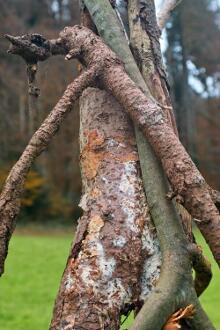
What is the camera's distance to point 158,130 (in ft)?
7.92

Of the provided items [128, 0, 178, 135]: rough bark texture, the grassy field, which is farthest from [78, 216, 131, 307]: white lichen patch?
the grassy field

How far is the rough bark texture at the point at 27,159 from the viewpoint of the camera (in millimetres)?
2355

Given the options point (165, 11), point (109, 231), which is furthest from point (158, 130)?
point (165, 11)

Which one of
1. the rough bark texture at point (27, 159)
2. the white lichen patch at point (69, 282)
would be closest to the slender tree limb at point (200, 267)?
the white lichen patch at point (69, 282)

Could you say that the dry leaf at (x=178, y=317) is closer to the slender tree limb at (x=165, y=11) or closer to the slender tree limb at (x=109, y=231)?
Result: the slender tree limb at (x=109, y=231)

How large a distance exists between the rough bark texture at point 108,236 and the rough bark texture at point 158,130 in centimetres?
12

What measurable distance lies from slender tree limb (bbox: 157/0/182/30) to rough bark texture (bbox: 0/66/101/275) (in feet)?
2.67

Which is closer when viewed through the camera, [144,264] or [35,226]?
[144,264]

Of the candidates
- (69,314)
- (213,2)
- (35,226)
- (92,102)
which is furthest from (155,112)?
(35,226)

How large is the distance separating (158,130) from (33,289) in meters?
9.58

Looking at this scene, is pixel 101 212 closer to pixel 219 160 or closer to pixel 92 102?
pixel 92 102

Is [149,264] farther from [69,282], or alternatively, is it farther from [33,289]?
[33,289]

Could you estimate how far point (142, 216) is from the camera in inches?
97.8

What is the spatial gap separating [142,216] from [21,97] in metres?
24.0
